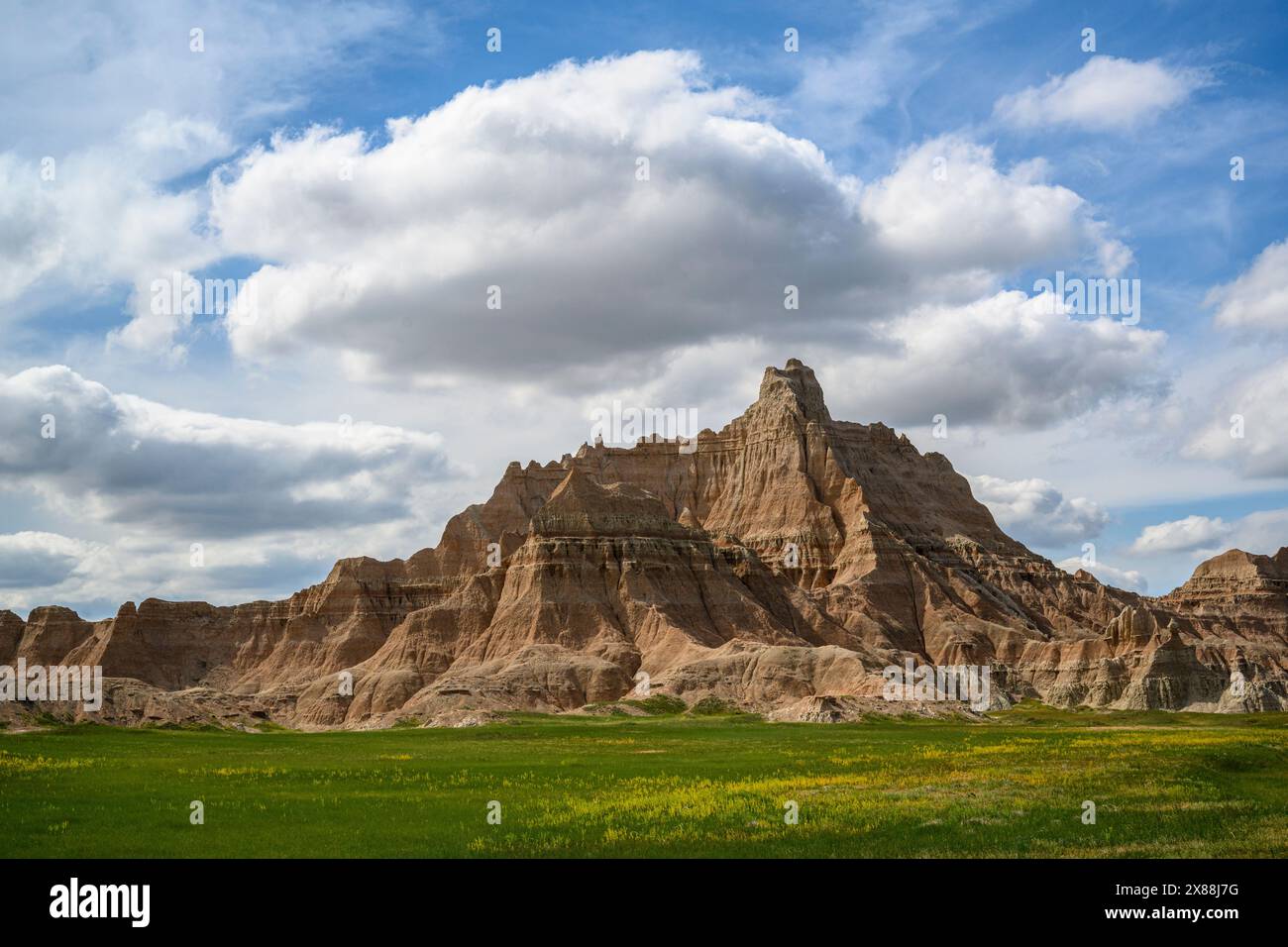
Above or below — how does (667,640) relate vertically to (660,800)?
above

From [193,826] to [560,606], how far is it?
128 meters

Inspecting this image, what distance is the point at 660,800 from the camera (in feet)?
118

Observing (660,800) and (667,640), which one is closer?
(660,800)

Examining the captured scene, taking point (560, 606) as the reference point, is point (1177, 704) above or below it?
below

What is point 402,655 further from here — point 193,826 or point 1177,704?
point 193,826

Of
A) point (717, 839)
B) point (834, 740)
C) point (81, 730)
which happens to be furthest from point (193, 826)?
point (81, 730)

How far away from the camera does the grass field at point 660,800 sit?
93.2ft

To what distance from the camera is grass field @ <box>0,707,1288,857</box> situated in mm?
28406

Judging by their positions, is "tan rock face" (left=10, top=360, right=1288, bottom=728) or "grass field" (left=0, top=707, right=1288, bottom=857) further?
"tan rock face" (left=10, top=360, right=1288, bottom=728)

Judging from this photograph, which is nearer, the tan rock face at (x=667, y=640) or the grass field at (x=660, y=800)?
the grass field at (x=660, y=800)
